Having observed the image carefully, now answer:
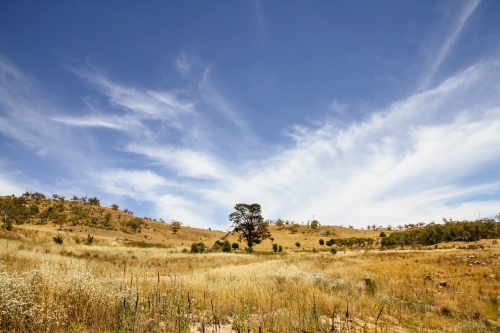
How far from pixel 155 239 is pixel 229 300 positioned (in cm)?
6777

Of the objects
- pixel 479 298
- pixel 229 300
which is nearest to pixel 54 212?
pixel 229 300

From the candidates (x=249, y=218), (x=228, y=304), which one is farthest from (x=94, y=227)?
(x=228, y=304)

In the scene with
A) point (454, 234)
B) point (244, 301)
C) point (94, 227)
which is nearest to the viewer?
point (244, 301)

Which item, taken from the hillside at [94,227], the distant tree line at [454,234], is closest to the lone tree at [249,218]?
the hillside at [94,227]

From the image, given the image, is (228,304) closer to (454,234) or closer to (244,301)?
(244,301)

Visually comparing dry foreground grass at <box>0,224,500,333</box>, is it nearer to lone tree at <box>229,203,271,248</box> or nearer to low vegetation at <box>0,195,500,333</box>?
low vegetation at <box>0,195,500,333</box>

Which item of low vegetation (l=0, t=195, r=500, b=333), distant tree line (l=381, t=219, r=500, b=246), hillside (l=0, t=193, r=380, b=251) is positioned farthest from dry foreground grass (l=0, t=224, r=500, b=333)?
distant tree line (l=381, t=219, r=500, b=246)

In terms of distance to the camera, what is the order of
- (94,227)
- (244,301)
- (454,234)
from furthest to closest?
1. (94,227)
2. (454,234)
3. (244,301)

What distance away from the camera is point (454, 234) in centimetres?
5547

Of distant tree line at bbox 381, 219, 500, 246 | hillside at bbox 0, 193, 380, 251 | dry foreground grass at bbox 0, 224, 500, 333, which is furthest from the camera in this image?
distant tree line at bbox 381, 219, 500, 246

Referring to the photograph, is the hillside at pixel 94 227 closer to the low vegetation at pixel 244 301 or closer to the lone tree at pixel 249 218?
the lone tree at pixel 249 218

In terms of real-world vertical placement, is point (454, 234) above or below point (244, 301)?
above

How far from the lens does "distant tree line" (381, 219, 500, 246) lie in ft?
171

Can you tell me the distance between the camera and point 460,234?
179 feet
